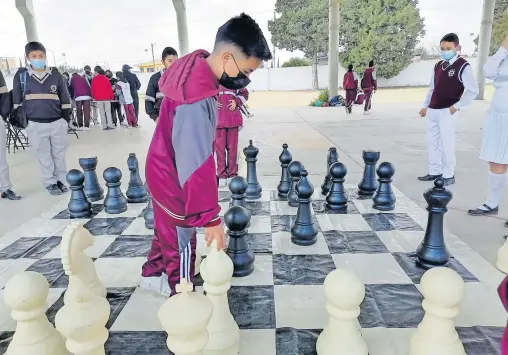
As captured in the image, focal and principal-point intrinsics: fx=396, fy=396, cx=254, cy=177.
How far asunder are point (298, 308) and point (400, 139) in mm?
4468

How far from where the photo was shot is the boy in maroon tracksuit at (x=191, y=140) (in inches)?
46.9

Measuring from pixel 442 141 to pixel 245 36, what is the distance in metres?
2.39

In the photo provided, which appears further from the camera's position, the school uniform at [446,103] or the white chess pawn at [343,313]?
the school uniform at [446,103]

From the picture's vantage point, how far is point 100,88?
7.35 meters

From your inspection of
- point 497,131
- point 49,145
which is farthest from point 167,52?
point 497,131

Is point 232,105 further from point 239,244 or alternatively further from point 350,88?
point 350,88

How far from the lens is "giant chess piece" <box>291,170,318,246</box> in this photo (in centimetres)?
182

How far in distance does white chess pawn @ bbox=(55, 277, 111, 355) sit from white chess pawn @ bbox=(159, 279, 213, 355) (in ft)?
0.73

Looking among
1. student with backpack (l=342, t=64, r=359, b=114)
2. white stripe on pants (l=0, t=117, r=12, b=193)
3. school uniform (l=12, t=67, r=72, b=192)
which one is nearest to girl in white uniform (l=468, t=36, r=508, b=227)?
school uniform (l=12, t=67, r=72, b=192)

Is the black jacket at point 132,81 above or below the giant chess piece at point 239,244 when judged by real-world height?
above

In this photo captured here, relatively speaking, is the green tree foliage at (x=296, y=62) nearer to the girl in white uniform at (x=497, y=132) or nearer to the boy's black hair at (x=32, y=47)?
the boy's black hair at (x=32, y=47)

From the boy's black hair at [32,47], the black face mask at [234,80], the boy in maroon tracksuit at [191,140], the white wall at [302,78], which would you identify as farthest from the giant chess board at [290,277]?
the white wall at [302,78]

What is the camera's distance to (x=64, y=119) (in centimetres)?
305

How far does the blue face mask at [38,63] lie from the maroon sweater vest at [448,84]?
2.94 metres
